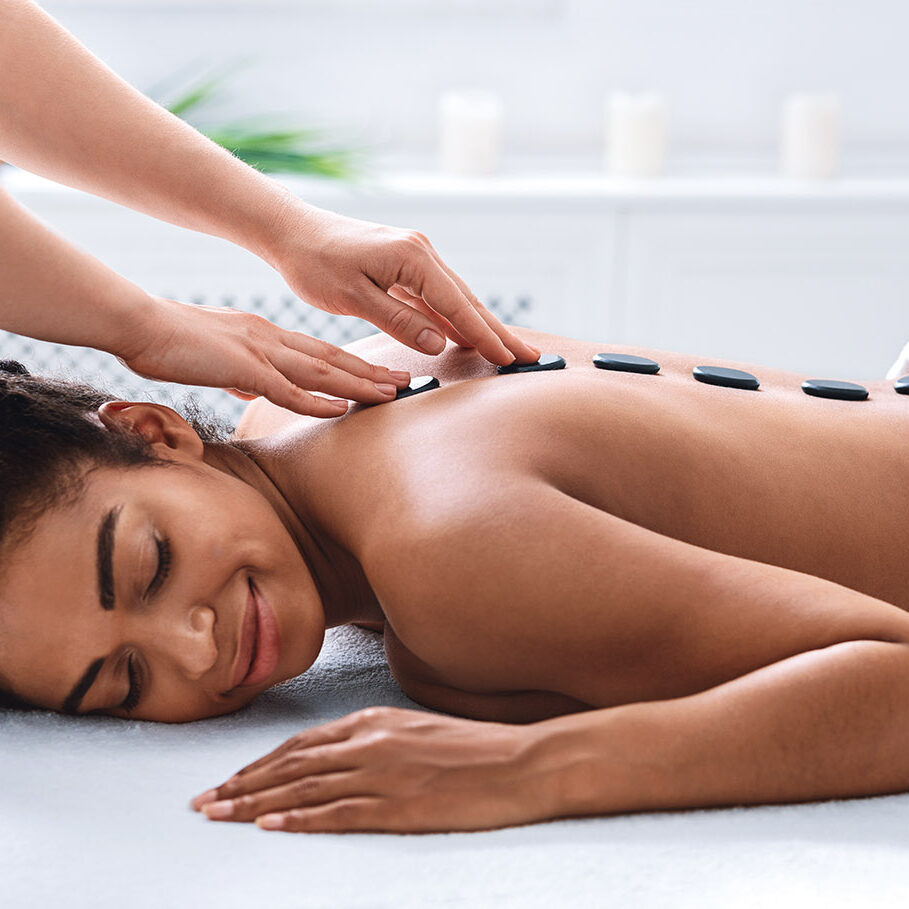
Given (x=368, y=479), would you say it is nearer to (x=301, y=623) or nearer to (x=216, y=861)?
(x=301, y=623)

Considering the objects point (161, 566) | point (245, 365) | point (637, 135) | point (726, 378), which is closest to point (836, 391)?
point (726, 378)

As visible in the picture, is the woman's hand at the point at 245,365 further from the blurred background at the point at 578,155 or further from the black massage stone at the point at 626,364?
the blurred background at the point at 578,155

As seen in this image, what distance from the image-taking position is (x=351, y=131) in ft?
9.45

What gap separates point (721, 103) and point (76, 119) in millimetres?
1944

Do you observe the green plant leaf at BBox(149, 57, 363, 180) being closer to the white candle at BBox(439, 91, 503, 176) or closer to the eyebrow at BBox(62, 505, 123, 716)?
the white candle at BBox(439, 91, 503, 176)

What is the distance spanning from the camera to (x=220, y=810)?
3.09 ft

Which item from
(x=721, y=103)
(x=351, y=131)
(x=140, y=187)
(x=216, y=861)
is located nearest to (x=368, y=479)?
(x=216, y=861)

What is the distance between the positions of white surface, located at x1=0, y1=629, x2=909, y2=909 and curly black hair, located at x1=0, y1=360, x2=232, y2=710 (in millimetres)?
212

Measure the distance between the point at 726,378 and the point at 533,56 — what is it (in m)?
1.82

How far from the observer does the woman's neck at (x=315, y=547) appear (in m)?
1.25

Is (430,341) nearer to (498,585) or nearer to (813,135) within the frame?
(498,585)

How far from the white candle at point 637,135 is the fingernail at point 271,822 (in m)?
2.14

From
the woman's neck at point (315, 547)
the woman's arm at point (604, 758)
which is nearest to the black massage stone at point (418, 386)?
the woman's neck at point (315, 547)

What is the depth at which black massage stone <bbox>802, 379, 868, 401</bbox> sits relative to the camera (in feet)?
4.30
